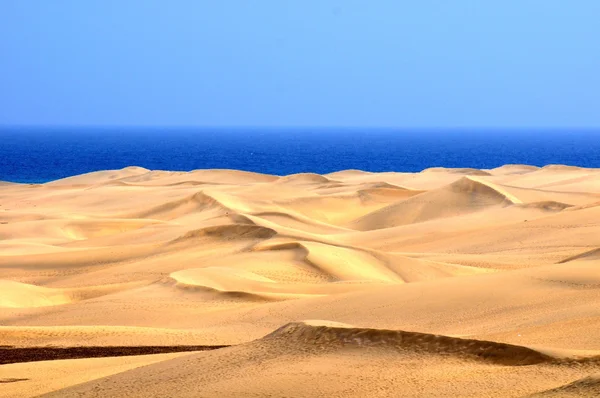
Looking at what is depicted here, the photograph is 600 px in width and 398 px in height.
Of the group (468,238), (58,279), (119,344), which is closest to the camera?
(119,344)

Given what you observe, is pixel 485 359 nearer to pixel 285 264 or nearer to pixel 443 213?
pixel 285 264

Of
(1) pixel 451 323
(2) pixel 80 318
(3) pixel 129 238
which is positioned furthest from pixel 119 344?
(3) pixel 129 238

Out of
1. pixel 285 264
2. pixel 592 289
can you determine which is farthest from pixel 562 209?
pixel 592 289

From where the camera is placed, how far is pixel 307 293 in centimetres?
1641

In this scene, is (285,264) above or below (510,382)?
below

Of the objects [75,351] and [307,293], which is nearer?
[75,351]

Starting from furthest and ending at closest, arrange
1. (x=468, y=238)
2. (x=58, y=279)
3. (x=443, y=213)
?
(x=443, y=213)
(x=468, y=238)
(x=58, y=279)

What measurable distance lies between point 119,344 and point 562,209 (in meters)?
18.1

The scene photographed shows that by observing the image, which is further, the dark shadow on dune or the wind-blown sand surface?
the dark shadow on dune

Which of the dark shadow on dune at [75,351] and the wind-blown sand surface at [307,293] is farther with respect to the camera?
the dark shadow on dune at [75,351]

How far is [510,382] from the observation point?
24.0 ft

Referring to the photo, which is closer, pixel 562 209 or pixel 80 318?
pixel 80 318

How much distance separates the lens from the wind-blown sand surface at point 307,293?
8180 millimetres

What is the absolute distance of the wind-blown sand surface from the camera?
8180 mm
